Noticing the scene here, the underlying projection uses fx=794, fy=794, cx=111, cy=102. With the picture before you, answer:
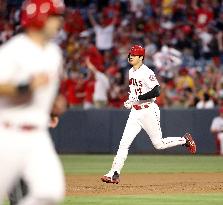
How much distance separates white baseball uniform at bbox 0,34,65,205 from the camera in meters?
5.29

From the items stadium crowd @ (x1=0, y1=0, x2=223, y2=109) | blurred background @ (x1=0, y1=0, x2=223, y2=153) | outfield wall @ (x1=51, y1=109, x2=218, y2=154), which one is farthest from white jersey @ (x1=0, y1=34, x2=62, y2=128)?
outfield wall @ (x1=51, y1=109, x2=218, y2=154)

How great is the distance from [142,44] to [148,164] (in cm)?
538

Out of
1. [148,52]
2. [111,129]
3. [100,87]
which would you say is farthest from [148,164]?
[148,52]

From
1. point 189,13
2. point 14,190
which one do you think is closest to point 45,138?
point 14,190

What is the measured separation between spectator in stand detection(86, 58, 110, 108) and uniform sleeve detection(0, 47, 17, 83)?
14139 mm

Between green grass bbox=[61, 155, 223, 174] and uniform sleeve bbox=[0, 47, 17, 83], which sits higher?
uniform sleeve bbox=[0, 47, 17, 83]

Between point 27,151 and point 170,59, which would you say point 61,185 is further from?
point 170,59

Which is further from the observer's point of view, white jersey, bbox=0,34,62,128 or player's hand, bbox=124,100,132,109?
player's hand, bbox=124,100,132,109

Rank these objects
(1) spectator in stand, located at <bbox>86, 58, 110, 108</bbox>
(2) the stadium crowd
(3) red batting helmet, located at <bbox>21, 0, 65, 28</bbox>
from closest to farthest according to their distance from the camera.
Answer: (3) red batting helmet, located at <bbox>21, 0, 65, 28</bbox>
(1) spectator in stand, located at <bbox>86, 58, 110, 108</bbox>
(2) the stadium crowd

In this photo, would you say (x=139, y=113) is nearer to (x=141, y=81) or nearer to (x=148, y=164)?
(x=141, y=81)

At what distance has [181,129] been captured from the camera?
20.2m

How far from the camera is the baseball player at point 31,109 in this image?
5.30 m

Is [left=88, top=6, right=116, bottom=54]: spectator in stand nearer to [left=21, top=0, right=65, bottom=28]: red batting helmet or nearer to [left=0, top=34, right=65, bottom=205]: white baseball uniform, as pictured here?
[left=21, top=0, right=65, bottom=28]: red batting helmet

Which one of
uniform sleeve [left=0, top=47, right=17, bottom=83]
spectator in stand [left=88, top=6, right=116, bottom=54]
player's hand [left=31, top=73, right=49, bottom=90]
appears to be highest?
spectator in stand [left=88, top=6, right=116, bottom=54]
